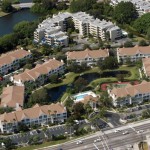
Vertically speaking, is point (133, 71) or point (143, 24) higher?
point (143, 24)

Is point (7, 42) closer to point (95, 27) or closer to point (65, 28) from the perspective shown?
point (65, 28)

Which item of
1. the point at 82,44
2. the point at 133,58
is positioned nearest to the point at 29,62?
the point at 82,44

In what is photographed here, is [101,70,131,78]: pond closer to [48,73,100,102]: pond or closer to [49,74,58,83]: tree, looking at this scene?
[48,73,100,102]: pond

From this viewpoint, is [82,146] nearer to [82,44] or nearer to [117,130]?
[117,130]

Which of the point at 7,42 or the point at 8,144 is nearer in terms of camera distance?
the point at 8,144

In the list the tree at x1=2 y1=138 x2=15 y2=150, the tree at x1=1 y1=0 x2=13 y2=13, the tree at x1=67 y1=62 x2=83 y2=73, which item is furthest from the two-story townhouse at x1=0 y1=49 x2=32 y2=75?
the tree at x1=1 y1=0 x2=13 y2=13

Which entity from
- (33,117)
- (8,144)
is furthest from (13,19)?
(8,144)
